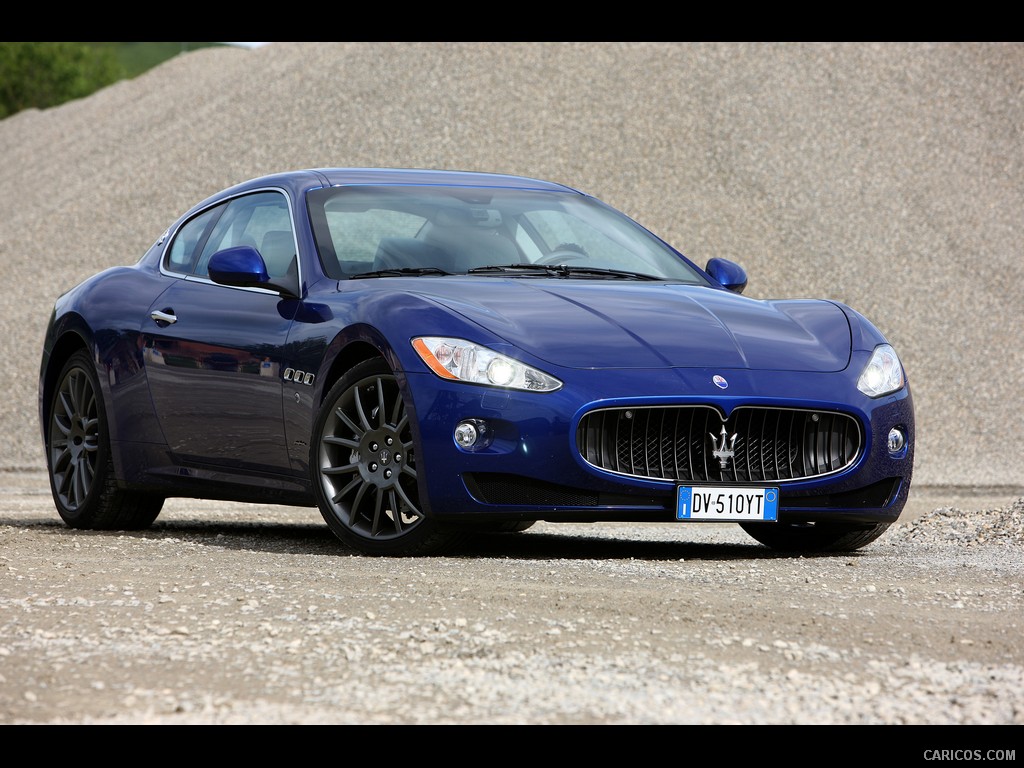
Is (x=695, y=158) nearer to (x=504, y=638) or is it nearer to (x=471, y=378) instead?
(x=471, y=378)

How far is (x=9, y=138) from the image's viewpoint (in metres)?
41.3

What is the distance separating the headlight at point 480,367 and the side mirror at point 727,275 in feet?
7.06

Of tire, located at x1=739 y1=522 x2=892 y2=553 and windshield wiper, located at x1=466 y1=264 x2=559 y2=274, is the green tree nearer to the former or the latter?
windshield wiper, located at x1=466 y1=264 x2=559 y2=274

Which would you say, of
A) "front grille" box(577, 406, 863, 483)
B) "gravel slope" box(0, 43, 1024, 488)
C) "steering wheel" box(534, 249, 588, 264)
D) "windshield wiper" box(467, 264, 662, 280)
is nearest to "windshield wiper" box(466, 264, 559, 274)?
"windshield wiper" box(467, 264, 662, 280)

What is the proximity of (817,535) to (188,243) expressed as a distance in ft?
11.8

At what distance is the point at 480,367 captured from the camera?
232 inches

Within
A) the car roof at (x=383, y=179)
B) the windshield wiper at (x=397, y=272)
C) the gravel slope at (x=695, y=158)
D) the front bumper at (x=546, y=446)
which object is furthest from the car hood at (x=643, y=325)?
the gravel slope at (x=695, y=158)

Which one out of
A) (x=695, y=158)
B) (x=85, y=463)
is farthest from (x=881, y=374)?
(x=695, y=158)

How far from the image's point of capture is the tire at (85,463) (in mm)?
8109

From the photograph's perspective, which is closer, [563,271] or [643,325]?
[643,325]

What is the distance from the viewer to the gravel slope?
2558cm

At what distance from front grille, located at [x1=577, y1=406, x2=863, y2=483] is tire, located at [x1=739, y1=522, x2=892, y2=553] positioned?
21.1 inches
